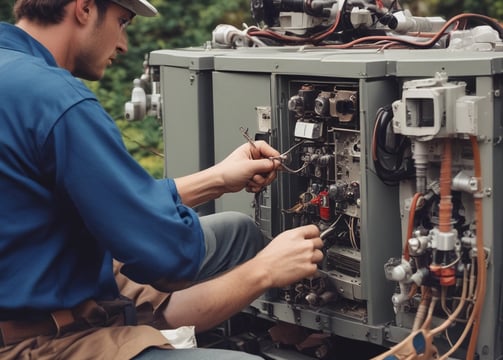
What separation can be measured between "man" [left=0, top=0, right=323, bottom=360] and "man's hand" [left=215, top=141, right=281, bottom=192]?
1.42 ft

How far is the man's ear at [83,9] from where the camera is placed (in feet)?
9.46

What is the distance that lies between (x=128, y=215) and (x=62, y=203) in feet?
0.72

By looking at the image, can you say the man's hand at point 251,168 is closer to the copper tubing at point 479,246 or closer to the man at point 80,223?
the man at point 80,223

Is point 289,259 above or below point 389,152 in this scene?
below

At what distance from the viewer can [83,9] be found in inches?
114

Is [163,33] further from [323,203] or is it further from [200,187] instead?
[323,203]

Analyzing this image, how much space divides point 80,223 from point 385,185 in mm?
1115

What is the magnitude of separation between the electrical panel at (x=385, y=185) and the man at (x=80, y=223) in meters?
0.36

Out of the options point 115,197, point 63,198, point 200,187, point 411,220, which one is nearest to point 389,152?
point 411,220

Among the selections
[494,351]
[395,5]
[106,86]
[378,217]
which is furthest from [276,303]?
[106,86]

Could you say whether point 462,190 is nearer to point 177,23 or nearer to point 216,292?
point 216,292

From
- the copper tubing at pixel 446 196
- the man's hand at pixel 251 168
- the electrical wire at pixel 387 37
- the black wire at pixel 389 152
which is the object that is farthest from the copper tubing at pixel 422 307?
the electrical wire at pixel 387 37

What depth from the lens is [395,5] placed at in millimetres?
4406

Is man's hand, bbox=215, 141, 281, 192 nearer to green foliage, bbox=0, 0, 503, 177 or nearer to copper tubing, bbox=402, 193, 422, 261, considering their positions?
copper tubing, bbox=402, 193, 422, 261
